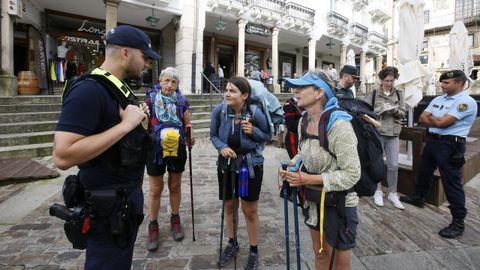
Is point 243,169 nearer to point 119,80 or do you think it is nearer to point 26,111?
point 119,80

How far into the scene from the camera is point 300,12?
1756 cm

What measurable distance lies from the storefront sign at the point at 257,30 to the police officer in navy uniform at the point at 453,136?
12839mm

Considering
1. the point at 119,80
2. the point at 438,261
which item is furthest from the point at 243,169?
the point at 438,261

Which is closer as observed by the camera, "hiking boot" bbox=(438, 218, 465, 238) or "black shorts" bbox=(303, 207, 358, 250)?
"black shorts" bbox=(303, 207, 358, 250)

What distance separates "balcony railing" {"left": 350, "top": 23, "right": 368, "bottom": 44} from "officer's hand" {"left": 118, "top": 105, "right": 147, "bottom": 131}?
22.4 meters

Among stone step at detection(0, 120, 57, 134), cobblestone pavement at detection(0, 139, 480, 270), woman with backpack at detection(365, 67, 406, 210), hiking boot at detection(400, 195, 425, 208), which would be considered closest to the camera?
cobblestone pavement at detection(0, 139, 480, 270)

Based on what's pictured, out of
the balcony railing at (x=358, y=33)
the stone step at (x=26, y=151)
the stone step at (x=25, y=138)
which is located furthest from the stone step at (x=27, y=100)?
the balcony railing at (x=358, y=33)

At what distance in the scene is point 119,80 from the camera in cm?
162

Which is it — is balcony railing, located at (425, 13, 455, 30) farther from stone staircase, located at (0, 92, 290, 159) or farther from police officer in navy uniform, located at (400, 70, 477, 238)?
police officer in navy uniform, located at (400, 70, 477, 238)

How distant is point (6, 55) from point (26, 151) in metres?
5.35

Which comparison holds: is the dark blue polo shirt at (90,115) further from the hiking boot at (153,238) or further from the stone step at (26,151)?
the stone step at (26,151)

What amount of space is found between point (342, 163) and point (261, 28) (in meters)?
15.2

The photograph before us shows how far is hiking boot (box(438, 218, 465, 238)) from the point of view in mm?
3328

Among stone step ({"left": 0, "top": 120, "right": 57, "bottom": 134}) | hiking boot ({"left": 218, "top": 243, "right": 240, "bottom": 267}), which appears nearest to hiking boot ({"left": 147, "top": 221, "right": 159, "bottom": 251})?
hiking boot ({"left": 218, "top": 243, "right": 240, "bottom": 267})
